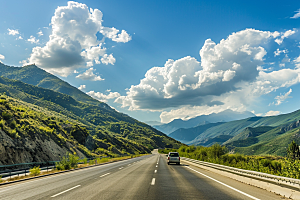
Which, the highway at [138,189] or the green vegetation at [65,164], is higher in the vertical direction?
the highway at [138,189]

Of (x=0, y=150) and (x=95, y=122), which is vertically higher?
(x=95, y=122)

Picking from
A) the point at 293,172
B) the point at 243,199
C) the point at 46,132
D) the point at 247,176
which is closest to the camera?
the point at 243,199

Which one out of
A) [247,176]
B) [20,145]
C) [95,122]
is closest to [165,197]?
[247,176]

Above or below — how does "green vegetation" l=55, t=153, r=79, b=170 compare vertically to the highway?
below

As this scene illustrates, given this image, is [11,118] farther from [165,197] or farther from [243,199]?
[243,199]

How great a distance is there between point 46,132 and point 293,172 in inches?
1707

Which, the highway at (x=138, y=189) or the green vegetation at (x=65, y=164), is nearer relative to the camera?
the highway at (x=138, y=189)

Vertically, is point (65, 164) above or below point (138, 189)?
below

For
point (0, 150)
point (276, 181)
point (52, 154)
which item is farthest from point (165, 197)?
point (52, 154)

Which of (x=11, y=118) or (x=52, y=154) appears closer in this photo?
(x=11, y=118)

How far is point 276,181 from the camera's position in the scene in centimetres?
852

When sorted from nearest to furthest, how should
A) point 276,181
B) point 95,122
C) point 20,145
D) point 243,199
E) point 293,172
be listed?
point 243,199
point 276,181
point 293,172
point 20,145
point 95,122

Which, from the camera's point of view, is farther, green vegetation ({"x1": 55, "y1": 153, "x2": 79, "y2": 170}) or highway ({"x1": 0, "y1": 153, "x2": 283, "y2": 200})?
green vegetation ({"x1": 55, "y1": 153, "x2": 79, "y2": 170})

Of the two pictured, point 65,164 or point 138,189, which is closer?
point 138,189
